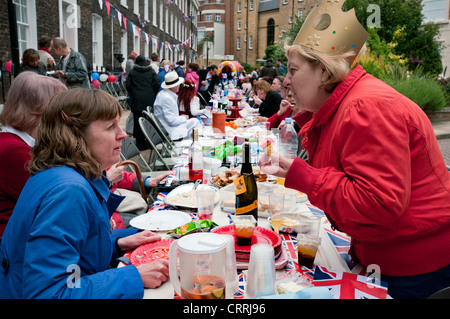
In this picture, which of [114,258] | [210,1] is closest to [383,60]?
[114,258]

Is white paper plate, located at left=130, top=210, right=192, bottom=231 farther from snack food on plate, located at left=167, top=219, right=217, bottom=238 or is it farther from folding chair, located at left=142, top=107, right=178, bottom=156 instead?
folding chair, located at left=142, top=107, right=178, bottom=156

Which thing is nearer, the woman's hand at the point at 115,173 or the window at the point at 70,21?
the woman's hand at the point at 115,173

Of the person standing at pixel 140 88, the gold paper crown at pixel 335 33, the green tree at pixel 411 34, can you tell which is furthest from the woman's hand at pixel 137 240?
the green tree at pixel 411 34

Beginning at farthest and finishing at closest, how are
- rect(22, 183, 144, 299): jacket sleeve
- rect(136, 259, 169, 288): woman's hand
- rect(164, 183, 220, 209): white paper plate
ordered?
rect(164, 183, 220, 209): white paper plate → rect(136, 259, 169, 288): woman's hand → rect(22, 183, 144, 299): jacket sleeve

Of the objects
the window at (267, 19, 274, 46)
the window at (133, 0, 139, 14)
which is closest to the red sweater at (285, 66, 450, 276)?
the window at (133, 0, 139, 14)

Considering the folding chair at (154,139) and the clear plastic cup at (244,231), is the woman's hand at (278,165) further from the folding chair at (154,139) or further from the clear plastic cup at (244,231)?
the folding chair at (154,139)

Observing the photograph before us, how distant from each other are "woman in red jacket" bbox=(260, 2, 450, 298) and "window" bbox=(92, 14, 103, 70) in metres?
13.5

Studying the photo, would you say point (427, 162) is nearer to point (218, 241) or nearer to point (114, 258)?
point (218, 241)

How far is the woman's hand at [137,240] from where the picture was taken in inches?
70.9

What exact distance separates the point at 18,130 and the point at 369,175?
6.88 ft

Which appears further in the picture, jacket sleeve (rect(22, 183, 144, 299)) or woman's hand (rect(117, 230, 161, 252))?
woman's hand (rect(117, 230, 161, 252))

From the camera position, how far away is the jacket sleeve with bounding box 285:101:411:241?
1292mm

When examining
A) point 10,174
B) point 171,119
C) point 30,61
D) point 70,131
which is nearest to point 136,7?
point 30,61

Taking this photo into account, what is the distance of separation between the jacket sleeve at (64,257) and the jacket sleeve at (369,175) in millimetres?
827
